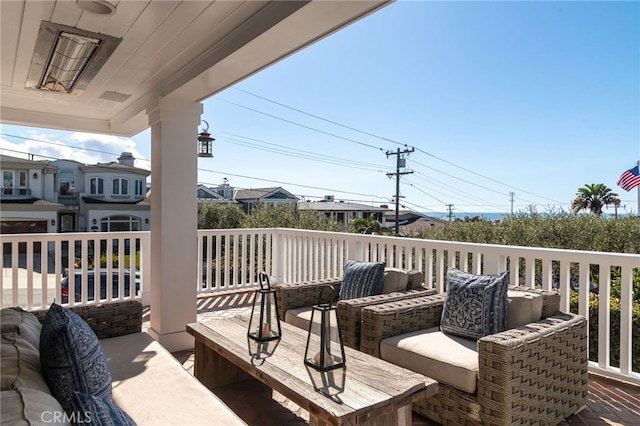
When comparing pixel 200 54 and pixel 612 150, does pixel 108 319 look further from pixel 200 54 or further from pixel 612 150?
pixel 612 150

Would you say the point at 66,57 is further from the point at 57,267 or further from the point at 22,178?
the point at 22,178

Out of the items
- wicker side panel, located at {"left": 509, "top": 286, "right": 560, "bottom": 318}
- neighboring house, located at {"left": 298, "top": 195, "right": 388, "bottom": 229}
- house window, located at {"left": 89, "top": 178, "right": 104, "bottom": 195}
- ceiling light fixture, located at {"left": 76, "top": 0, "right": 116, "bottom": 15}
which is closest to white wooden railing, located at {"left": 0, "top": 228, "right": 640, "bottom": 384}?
wicker side panel, located at {"left": 509, "top": 286, "right": 560, "bottom": 318}

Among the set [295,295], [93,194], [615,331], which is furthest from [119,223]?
[615,331]

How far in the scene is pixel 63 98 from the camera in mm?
4070

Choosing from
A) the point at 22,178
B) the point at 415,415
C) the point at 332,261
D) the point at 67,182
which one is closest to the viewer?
the point at 415,415

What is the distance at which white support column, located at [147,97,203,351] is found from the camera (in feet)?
11.7

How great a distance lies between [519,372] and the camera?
6.61 feet

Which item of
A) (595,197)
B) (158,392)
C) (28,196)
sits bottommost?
(158,392)

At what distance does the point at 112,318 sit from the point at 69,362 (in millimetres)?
1403

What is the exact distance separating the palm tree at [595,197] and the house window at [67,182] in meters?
25.1

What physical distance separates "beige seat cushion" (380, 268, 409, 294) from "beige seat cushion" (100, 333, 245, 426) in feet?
6.02

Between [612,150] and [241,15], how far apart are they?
2877 cm

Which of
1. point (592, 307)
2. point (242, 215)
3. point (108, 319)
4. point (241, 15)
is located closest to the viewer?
point (241, 15)

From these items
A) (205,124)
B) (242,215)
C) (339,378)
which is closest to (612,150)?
(242,215)
